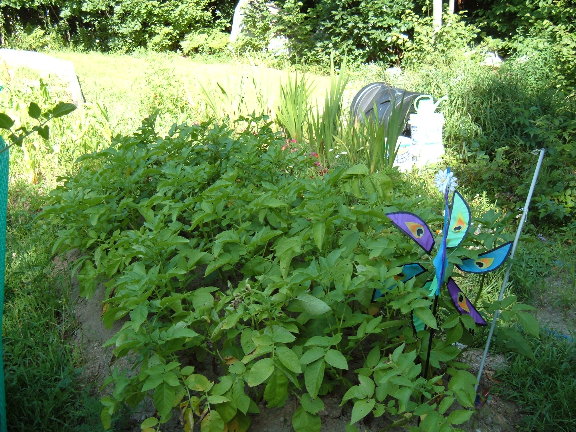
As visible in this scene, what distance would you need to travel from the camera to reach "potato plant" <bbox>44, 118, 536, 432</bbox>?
1922 millimetres

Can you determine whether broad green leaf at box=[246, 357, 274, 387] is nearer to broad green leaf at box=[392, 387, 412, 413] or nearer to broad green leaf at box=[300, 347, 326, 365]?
broad green leaf at box=[300, 347, 326, 365]

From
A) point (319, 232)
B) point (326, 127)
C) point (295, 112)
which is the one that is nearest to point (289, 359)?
point (319, 232)

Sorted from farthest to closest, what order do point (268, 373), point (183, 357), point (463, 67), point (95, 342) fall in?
1. point (463, 67)
2. point (95, 342)
3. point (183, 357)
4. point (268, 373)

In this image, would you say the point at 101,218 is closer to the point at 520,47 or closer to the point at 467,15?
the point at 520,47

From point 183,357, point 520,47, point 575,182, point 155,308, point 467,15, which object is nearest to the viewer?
point 155,308

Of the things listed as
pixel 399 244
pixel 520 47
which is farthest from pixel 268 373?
pixel 520 47

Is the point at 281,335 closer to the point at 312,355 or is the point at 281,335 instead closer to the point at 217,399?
the point at 312,355

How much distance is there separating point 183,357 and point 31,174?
3.30 metres

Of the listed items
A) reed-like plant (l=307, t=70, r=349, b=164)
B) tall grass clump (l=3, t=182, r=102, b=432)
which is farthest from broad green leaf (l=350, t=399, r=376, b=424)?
reed-like plant (l=307, t=70, r=349, b=164)

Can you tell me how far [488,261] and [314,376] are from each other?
719 millimetres

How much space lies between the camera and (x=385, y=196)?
2.60 m

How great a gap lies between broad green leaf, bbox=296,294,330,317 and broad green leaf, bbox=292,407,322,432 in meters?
0.34

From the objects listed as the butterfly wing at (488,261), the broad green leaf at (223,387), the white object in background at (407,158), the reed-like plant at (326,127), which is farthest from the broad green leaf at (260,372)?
the white object in background at (407,158)

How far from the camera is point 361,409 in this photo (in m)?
1.81
